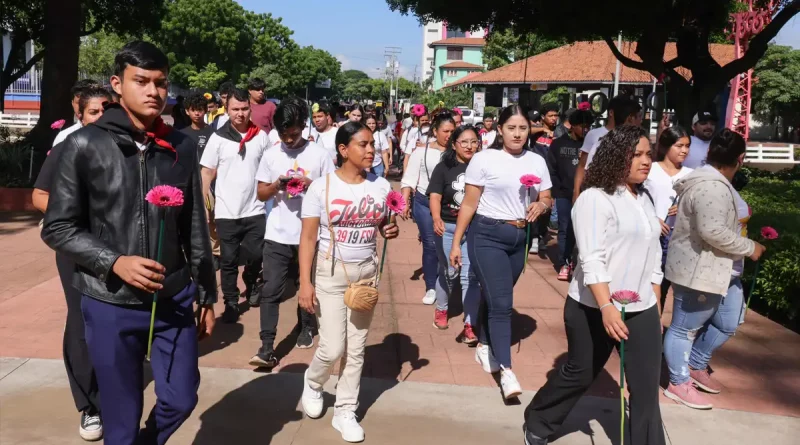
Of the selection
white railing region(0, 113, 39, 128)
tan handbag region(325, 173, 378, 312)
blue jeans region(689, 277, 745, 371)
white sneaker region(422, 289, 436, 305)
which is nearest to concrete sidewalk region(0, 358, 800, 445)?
blue jeans region(689, 277, 745, 371)

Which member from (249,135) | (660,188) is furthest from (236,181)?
(660,188)

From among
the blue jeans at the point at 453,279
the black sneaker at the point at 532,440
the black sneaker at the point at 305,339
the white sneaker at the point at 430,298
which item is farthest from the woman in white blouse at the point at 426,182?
the black sneaker at the point at 532,440

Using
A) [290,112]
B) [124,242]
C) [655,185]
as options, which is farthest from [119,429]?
[655,185]

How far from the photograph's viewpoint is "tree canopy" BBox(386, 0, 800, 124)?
12055 millimetres

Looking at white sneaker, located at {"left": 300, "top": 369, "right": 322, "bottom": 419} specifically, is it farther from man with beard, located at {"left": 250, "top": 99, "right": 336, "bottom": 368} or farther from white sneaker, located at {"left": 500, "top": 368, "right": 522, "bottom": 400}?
white sneaker, located at {"left": 500, "top": 368, "right": 522, "bottom": 400}

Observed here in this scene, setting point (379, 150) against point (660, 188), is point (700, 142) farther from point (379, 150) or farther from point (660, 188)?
point (379, 150)

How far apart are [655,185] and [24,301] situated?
5353 millimetres

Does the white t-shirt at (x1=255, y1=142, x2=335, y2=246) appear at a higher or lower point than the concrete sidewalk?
higher

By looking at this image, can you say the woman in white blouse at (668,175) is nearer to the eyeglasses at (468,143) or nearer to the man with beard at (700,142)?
the man with beard at (700,142)

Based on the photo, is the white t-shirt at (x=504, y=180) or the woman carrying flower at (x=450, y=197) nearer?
the white t-shirt at (x=504, y=180)

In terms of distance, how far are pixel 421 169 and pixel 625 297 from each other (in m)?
3.87

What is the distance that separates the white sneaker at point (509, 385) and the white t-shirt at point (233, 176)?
250 centimetres

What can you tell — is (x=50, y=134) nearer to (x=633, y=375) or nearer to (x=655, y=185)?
(x=655, y=185)

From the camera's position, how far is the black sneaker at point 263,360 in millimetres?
5250
